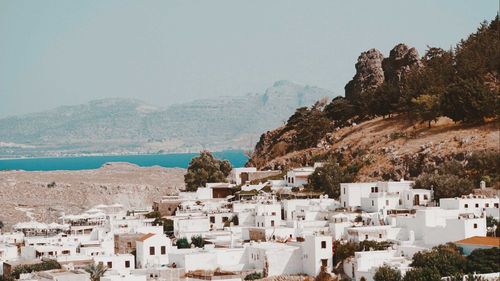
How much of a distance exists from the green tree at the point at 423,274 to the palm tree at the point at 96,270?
9.17 metres

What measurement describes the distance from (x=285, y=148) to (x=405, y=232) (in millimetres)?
23098

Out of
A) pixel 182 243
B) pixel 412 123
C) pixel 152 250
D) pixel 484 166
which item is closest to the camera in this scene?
pixel 152 250

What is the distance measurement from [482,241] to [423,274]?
273 centimetres

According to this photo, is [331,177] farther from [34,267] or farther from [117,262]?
Answer: [34,267]

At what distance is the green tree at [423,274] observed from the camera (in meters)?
30.2

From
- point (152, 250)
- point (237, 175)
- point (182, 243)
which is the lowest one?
point (152, 250)

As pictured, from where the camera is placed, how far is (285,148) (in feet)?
189

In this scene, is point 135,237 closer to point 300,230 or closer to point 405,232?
point 300,230

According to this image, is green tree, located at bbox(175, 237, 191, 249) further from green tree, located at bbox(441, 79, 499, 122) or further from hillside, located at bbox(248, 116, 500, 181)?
green tree, located at bbox(441, 79, 499, 122)

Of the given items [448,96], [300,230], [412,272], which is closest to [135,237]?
[300,230]

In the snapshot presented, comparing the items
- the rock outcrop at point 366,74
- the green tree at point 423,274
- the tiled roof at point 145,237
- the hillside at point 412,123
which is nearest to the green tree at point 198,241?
the tiled roof at point 145,237

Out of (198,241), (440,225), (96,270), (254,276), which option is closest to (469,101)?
(440,225)

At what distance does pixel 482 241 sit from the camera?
32094 millimetres

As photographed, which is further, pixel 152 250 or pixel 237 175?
pixel 237 175
